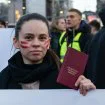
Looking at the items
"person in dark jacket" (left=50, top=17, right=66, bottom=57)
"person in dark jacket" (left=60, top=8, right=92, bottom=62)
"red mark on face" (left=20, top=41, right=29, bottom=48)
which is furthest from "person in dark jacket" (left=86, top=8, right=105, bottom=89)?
"person in dark jacket" (left=50, top=17, right=66, bottom=57)

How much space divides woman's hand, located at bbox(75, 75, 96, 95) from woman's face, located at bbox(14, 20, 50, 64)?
0.33 metres

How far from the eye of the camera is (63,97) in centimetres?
251

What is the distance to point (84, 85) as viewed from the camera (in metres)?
2.40

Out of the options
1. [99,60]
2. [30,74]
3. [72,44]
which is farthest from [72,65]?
[72,44]

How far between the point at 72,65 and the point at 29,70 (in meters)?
0.32

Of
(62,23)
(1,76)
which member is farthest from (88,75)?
Result: (62,23)

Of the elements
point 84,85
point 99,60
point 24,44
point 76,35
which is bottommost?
point 76,35

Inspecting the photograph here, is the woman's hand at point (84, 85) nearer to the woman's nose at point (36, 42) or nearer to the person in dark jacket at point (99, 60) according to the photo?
the woman's nose at point (36, 42)

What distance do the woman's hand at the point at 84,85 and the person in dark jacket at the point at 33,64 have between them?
24 cm

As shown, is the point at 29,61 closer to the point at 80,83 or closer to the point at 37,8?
the point at 80,83

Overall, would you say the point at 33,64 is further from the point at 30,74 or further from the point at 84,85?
the point at 84,85

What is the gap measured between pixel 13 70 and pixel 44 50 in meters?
0.21

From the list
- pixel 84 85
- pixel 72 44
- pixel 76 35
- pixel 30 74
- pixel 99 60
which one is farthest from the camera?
pixel 76 35

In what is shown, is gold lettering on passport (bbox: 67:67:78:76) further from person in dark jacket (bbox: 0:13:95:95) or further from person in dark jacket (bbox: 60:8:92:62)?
person in dark jacket (bbox: 60:8:92:62)
